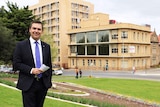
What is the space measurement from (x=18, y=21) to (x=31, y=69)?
143ft

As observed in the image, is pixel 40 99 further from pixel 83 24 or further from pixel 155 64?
pixel 155 64

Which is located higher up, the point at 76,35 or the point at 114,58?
the point at 76,35

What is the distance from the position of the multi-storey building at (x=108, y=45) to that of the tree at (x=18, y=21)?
25915 millimetres

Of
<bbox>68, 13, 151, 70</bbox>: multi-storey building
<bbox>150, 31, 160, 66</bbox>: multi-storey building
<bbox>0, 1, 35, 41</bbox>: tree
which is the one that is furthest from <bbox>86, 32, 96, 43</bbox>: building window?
<bbox>0, 1, 35, 41</bbox>: tree

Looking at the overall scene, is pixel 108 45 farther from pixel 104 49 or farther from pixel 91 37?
pixel 91 37

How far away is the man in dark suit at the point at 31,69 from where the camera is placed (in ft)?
16.1

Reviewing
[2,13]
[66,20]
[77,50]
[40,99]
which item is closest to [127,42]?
[77,50]

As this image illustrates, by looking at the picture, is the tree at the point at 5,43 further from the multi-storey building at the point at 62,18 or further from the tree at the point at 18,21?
the multi-storey building at the point at 62,18

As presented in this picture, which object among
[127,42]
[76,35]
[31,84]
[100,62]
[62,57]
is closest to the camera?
[31,84]

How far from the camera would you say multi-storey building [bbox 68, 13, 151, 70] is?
218 ft

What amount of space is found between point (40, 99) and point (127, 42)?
62.3 meters

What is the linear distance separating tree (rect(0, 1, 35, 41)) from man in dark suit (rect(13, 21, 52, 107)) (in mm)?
40957

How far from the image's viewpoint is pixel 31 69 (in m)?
4.85

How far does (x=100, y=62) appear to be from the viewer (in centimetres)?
7188
